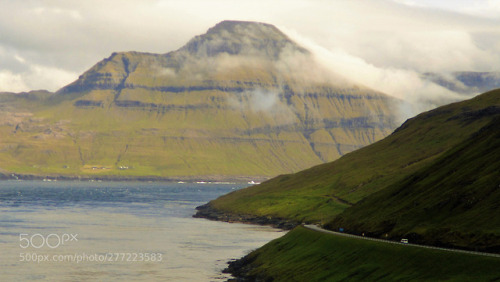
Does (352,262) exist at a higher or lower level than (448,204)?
lower

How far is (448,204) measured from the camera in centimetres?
12444

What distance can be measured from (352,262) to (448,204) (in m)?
28.4

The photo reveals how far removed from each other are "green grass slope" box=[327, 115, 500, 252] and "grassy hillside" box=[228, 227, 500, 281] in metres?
9.91

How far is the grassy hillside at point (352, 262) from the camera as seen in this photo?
83.2m

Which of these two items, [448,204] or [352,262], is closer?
[352,262]

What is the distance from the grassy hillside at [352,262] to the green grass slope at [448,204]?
9.91m

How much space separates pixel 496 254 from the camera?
295 feet

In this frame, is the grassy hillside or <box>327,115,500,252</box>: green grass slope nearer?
Result: the grassy hillside

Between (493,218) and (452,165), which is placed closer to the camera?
(493,218)

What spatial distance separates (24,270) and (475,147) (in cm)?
9759

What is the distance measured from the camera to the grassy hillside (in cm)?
8319

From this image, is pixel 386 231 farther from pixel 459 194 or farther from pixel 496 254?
pixel 496 254


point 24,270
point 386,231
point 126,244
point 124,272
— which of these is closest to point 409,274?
point 386,231

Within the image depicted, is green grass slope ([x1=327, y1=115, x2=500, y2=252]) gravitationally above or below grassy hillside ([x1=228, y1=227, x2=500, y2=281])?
above
